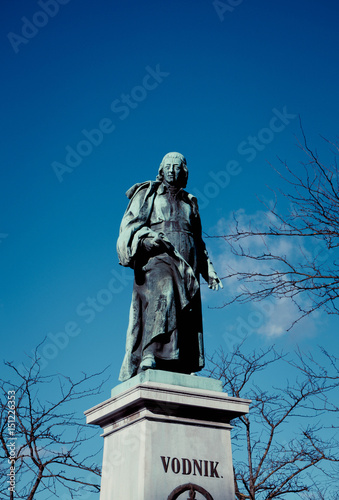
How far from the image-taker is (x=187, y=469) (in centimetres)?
508

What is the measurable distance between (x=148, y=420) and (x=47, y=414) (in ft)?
25.5

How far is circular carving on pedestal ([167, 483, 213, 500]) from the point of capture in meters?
4.88

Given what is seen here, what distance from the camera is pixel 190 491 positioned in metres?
4.98

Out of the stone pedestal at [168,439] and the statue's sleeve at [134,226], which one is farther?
the statue's sleeve at [134,226]

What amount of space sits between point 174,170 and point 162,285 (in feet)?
5.07

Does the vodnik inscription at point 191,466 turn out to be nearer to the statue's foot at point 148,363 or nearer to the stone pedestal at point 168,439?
the stone pedestal at point 168,439

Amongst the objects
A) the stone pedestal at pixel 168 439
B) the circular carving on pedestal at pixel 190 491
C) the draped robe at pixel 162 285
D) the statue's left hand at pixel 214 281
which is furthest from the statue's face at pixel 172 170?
the circular carving on pedestal at pixel 190 491

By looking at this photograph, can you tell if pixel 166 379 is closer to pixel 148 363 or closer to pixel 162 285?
pixel 148 363

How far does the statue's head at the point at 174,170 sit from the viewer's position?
680 cm

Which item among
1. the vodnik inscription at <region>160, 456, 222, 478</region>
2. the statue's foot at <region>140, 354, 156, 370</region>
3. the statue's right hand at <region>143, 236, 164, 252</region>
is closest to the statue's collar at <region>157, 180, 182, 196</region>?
the statue's right hand at <region>143, 236, 164, 252</region>

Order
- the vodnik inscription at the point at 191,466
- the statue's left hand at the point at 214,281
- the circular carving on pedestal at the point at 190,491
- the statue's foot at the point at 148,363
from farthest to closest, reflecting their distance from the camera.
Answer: the statue's left hand at the point at 214,281
the statue's foot at the point at 148,363
the vodnik inscription at the point at 191,466
the circular carving on pedestal at the point at 190,491

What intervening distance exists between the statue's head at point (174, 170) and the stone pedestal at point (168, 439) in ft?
7.89

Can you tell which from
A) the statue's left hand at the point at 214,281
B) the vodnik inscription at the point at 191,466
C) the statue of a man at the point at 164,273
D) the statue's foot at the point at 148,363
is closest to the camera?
the vodnik inscription at the point at 191,466

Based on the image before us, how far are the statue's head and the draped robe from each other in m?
0.24
